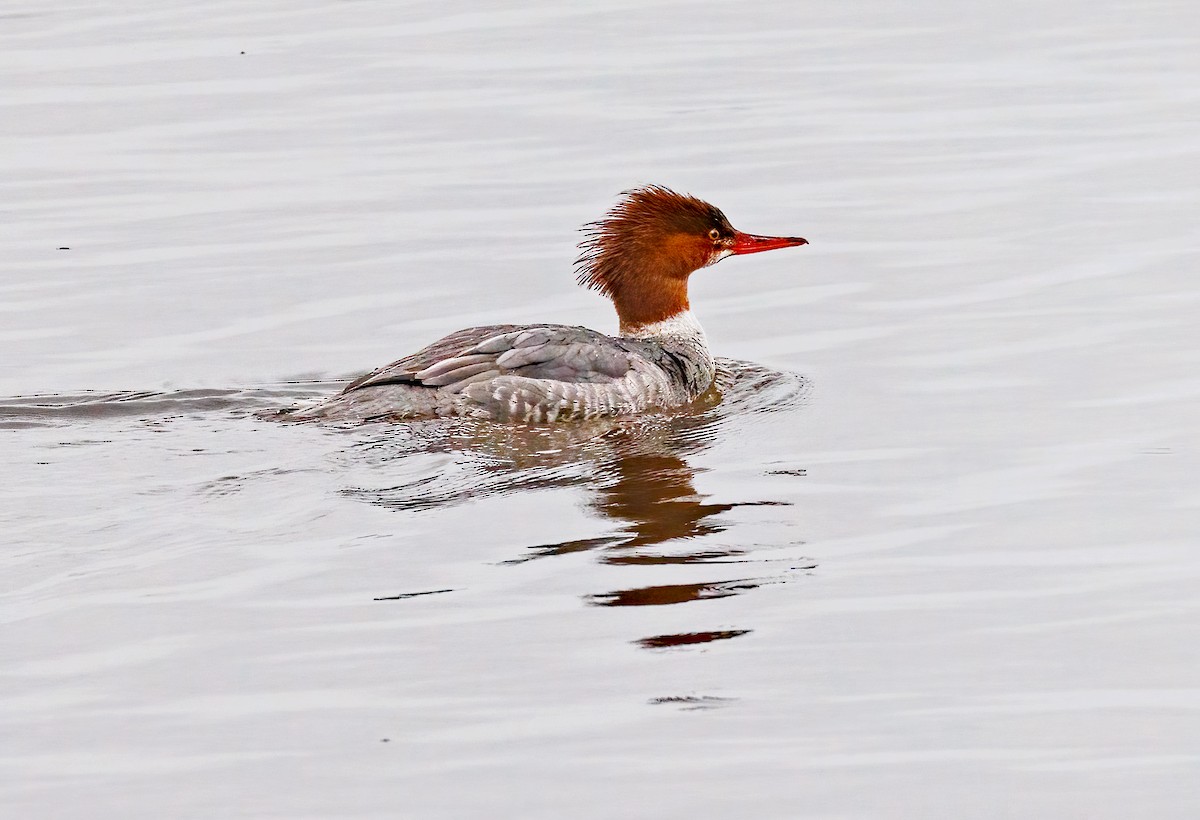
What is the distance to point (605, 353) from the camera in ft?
33.8

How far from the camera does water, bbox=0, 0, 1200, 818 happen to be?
5.58 m

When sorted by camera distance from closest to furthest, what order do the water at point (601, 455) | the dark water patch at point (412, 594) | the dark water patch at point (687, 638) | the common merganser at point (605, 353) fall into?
1. the water at point (601, 455)
2. the dark water patch at point (687, 638)
3. the dark water patch at point (412, 594)
4. the common merganser at point (605, 353)

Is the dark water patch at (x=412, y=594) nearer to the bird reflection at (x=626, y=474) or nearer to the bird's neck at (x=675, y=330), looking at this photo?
the bird reflection at (x=626, y=474)

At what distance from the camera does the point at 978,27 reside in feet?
65.8

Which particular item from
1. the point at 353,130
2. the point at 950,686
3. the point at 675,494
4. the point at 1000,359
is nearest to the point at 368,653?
the point at 950,686

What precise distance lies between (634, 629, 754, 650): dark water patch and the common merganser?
359cm

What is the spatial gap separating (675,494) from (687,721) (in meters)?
2.69

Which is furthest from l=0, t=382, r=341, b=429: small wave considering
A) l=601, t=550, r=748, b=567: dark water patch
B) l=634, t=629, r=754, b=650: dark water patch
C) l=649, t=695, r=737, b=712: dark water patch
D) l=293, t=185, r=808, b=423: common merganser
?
l=649, t=695, r=737, b=712: dark water patch

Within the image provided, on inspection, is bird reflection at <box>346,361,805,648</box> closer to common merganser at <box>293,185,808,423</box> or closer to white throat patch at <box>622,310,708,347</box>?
common merganser at <box>293,185,808,423</box>

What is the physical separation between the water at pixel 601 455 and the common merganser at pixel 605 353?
0.29 metres

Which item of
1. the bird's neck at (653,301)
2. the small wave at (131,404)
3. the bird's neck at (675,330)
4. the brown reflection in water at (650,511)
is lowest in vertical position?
the brown reflection in water at (650,511)

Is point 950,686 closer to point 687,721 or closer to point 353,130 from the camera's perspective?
point 687,721

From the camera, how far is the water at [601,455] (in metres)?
5.58

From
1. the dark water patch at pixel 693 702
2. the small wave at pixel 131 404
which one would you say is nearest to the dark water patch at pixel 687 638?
the dark water patch at pixel 693 702
